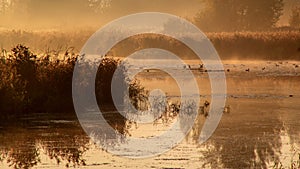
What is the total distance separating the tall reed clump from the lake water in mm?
587

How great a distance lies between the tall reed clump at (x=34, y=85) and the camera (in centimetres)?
2095

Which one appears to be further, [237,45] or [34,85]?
[237,45]

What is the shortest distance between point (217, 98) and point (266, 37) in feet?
98.5

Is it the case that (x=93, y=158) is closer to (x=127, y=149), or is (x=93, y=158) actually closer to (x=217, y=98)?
(x=127, y=149)

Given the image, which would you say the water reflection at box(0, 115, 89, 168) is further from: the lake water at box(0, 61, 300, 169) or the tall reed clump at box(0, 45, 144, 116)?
the tall reed clump at box(0, 45, 144, 116)

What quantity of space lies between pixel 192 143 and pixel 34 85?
22.7 feet

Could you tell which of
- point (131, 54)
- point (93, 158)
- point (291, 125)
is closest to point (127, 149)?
point (93, 158)

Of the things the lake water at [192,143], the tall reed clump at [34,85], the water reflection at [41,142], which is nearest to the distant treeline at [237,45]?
the lake water at [192,143]

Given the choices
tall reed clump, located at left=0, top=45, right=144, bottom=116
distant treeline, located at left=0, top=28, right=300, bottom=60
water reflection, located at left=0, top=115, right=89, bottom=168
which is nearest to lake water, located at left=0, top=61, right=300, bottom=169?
water reflection, located at left=0, top=115, right=89, bottom=168

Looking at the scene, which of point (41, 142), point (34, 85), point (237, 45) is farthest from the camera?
point (237, 45)

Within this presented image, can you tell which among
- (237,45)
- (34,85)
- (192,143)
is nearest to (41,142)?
(192,143)

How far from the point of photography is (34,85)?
22375 millimetres

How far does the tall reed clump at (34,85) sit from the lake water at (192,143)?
59 cm

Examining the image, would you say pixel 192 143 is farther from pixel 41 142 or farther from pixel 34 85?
A: pixel 34 85
